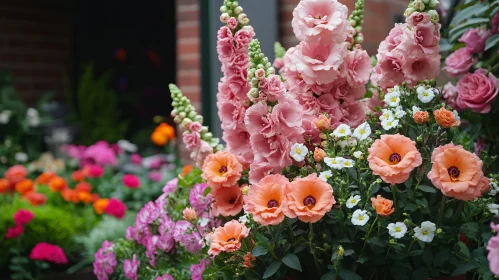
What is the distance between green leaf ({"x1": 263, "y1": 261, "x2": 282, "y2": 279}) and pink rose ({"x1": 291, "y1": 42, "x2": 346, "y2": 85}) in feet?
1.32

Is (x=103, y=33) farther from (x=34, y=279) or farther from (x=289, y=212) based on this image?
(x=289, y=212)

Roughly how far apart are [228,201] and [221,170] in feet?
0.26

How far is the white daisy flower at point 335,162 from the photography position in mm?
1288

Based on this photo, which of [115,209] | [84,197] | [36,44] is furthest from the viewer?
[36,44]

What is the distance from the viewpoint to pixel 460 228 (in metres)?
1.31

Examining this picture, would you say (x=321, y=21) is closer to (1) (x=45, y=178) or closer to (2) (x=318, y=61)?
(2) (x=318, y=61)

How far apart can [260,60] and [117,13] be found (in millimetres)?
4189

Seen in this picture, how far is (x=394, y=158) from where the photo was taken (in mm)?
1253

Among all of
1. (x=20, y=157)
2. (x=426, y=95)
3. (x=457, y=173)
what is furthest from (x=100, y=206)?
(x=457, y=173)

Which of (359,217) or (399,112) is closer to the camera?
(359,217)

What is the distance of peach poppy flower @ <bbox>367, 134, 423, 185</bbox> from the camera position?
122cm

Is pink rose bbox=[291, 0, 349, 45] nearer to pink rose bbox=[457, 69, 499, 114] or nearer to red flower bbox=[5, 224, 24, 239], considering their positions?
pink rose bbox=[457, 69, 499, 114]

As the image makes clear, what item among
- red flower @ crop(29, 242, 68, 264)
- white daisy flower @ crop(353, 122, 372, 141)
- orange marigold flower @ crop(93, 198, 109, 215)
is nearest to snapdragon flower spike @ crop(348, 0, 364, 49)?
white daisy flower @ crop(353, 122, 372, 141)

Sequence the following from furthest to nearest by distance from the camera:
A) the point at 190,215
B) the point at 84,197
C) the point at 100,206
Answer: the point at 84,197 < the point at 100,206 < the point at 190,215
